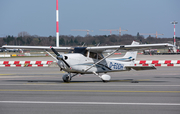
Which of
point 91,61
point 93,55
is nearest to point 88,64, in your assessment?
point 91,61

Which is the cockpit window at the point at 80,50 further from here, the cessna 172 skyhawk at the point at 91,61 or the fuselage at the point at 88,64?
the fuselage at the point at 88,64

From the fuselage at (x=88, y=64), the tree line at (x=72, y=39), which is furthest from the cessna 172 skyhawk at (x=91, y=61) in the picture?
the tree line at (x=72, y=39)

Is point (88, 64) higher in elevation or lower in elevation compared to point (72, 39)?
lower

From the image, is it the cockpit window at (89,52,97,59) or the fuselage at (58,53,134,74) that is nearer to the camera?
the fuselage at (58,53,134,74)

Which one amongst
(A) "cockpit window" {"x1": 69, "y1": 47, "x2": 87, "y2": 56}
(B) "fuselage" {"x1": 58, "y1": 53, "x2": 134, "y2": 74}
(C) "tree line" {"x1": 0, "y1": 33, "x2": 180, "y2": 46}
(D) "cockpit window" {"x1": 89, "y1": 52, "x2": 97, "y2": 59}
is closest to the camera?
(B) "fuselage" {"x1": 58, "y1": 53, "x2": 134, "y2": 74}

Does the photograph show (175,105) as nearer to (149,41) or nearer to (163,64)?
(163,64)

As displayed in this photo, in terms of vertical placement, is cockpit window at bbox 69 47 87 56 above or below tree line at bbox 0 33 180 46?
below

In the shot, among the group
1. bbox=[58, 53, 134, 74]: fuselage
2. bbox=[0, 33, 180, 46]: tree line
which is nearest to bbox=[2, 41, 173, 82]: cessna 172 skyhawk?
bbox=[58, 53, 134, 74]: fuselage

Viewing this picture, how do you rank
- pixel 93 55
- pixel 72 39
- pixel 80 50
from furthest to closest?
1. pixel 72 39
2. pixel 93 55
3. pixel 80 50

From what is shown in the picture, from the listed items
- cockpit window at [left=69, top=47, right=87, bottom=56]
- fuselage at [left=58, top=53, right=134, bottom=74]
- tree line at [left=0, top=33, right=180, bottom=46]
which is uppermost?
tree line at [left=0, top=33, right=180, bottom=46]

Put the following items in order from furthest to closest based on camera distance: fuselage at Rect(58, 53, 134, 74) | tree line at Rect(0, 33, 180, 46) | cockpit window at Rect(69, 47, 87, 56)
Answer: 1. tree line at Rect(0, 33, 180, 46)
2. cockpit window at Rect(69, 47, 87, 56)
3. fuselage at Rect(58, 53, 134, 74)

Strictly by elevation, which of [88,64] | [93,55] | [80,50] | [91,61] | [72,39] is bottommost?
[88,64]

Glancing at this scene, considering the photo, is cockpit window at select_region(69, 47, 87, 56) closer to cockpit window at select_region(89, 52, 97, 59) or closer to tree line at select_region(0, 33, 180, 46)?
cockpit window at select_region(89, 52, 97, 59)

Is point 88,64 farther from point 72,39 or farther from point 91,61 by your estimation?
point 72,39
